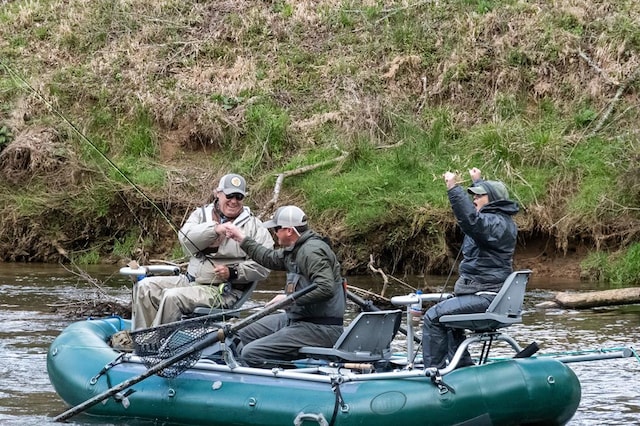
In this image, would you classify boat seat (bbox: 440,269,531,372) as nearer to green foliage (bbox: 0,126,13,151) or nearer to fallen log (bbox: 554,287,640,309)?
fallen log (bbox: 554,287,640,309)

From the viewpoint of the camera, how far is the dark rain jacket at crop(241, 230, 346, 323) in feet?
25.5

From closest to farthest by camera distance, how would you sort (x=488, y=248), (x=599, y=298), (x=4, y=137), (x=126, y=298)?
1. (x=488, y=248)
2. (x=599, y=298)
3. (x=126, y=298)
4. (x=4, y=137)

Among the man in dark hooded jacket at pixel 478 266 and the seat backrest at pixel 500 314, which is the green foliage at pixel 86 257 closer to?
the man in dark hooded jacket at pixel 478 266

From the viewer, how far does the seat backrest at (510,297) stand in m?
7.39

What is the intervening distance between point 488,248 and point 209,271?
2.20 metres

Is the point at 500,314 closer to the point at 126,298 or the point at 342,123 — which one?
the point at 126,298

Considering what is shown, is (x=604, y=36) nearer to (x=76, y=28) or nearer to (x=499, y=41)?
(x=499, y=41)

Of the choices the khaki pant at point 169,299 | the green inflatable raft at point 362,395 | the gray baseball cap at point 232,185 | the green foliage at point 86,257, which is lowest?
the green foliage at point 86,257

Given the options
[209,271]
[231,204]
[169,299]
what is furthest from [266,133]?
[169,299]

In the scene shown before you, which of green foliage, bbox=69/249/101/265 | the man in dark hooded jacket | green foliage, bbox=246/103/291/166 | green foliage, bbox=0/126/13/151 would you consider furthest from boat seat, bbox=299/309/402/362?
green foliage, bbox=0/126/13/151

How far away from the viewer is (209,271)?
347 inches

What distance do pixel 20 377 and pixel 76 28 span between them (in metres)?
13.9

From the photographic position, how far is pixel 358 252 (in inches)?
650

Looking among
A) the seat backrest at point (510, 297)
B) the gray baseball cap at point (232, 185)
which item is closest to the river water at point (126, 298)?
the seat backrest at point (510, 297)
